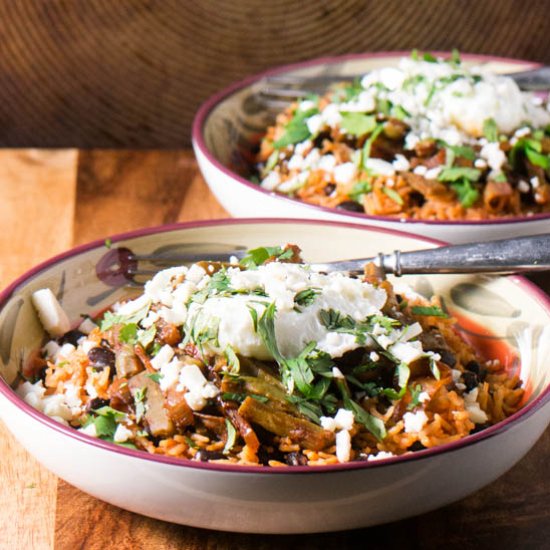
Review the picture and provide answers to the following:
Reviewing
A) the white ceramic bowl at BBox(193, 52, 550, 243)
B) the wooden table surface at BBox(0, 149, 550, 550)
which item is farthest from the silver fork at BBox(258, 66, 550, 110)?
the wooden table surface at BBox(0, 149, 550, 550)

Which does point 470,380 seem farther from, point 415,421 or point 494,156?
point 494,156

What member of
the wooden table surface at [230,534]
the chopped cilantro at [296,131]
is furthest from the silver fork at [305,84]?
the wooden table surface at [230,534]

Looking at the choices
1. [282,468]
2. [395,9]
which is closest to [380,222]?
[282,468]

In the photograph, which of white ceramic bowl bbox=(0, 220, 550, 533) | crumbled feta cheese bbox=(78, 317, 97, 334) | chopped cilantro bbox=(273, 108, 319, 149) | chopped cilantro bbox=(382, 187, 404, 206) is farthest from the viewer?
chopped cilantro bbox=(273, 108, 319, 149)

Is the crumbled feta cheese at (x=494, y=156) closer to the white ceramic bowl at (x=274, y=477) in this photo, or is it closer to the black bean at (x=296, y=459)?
the white ceramic bowl at (x=274, y=477)

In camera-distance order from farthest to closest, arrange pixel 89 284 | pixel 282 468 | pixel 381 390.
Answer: pixel 89 284 → pixel 381 390 → pixel 282 468

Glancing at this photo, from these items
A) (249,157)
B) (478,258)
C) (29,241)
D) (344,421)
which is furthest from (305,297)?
(249,157)

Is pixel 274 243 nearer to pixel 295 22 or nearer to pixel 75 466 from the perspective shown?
pixel 75 466

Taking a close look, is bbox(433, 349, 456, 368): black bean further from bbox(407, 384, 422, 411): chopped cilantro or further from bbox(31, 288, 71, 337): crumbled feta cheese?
bbox(31, 288, 71, 337): crumbled feta cheese
